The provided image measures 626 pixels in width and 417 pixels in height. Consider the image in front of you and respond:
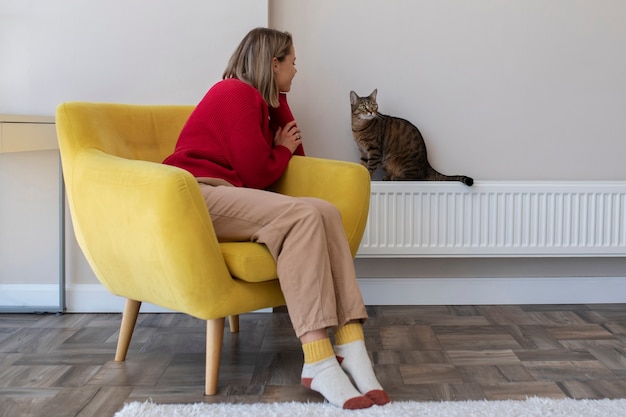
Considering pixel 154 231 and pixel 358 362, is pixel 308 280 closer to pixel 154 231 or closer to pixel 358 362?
pixel 358 362

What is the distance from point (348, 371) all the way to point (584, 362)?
0.82 meters

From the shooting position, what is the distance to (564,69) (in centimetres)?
304

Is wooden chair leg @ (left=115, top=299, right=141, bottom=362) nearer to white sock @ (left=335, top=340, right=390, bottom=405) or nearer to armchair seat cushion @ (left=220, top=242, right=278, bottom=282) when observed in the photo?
armchair seat cushion @ (left=220, top=242, right=278, bottom=282)

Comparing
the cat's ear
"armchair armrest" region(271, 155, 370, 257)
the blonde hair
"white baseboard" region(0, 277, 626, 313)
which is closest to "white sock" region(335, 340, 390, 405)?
"armchair armrest" region(271, 155, 370, 257)

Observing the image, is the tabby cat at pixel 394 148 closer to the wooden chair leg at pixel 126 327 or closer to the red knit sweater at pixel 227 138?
the red knit sweater at pixel 227 138

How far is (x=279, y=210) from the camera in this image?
6.40 ft

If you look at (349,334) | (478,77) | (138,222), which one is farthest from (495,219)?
(138,222)

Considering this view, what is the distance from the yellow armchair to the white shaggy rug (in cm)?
19

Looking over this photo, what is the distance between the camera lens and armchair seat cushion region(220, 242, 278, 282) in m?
1.91

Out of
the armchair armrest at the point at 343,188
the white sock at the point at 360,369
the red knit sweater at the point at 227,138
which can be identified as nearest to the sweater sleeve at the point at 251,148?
the red knit sweater at the point at 227,138

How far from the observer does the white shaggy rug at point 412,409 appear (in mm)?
1743

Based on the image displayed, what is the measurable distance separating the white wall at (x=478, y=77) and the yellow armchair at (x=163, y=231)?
0.78 m

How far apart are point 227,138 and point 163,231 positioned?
462 millimetres

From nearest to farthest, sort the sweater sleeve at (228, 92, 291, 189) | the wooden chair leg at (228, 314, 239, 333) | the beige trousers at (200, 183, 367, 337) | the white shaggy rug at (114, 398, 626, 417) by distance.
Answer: the white shaggy rug at (114, 398, 626, 417) → the beige trousers at (200, 183, 367, 337) → the sweater sleeve at (228, 92, 291, 189) → the wooden chair leg at (228, 314, 239, 333)
